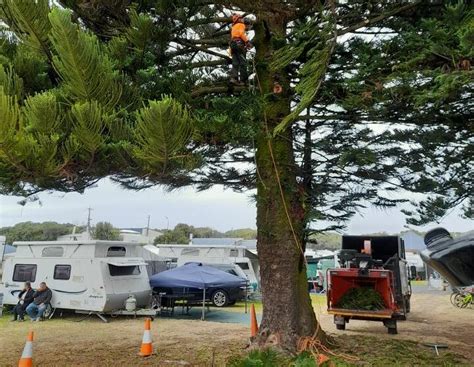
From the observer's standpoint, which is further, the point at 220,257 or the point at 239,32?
the point at 220,257

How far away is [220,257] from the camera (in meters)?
19.1

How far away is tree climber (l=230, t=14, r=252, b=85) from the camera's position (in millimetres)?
6430

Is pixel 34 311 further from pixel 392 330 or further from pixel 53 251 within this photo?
pixel 392 330

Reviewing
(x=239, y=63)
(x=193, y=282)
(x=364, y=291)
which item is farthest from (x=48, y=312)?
(x=239, y=63)

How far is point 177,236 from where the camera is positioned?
52250mm

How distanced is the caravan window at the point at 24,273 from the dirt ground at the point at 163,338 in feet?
4.96

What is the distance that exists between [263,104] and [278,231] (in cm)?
198

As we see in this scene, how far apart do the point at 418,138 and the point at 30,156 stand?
18.0 feet

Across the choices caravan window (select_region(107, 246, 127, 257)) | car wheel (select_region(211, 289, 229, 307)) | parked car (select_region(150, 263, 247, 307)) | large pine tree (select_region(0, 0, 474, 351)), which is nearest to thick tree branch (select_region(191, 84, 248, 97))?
large pine tree (select_region(0, 0, 474, 351))

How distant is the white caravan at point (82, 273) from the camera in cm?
1241

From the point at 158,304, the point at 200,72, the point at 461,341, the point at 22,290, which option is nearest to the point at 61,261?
the point at 22,290

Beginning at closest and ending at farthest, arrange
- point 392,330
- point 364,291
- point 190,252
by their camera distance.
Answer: point 392,330
point 364,291
point 190,252

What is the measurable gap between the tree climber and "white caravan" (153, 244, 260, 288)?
13.1m

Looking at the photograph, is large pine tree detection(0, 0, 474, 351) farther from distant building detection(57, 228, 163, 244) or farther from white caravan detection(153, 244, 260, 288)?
distant building detection(57, 228, 163, 244)
